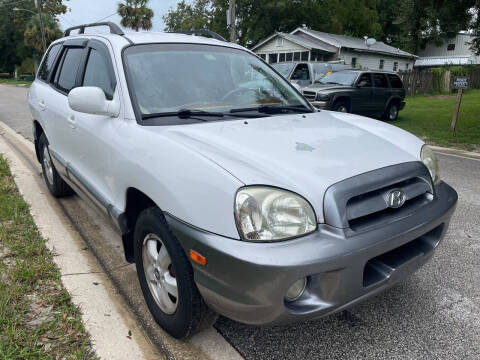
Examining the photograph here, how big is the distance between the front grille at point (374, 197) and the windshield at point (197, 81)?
46.5 inches

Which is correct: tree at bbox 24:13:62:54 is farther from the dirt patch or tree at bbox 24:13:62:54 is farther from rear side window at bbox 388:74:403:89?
the dirt patch

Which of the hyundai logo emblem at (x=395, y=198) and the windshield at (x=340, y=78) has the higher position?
the windshield at (x=340, y=78)

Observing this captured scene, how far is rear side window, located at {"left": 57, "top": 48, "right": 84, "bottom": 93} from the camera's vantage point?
3605 millimetres

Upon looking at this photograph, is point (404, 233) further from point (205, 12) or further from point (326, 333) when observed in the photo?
point (205, 12)

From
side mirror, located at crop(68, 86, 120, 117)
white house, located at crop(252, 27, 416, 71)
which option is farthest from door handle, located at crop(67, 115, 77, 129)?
white house, located at crop(252, 27, 416, 71)

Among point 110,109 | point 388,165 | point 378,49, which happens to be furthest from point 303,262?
point 378,49

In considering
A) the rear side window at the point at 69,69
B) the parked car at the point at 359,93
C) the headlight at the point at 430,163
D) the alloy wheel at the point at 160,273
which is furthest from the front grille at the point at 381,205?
the parked car at the point at 359,93

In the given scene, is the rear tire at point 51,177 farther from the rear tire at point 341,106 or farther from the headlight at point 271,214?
the rear tire at point 341,106

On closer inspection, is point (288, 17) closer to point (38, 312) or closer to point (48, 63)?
point (48, 63)

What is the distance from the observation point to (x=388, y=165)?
2180 millimetres

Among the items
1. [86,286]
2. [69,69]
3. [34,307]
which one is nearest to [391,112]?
[69,69]

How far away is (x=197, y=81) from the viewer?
289 centimetres

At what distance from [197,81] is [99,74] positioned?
2.67 ft

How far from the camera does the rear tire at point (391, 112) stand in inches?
507
